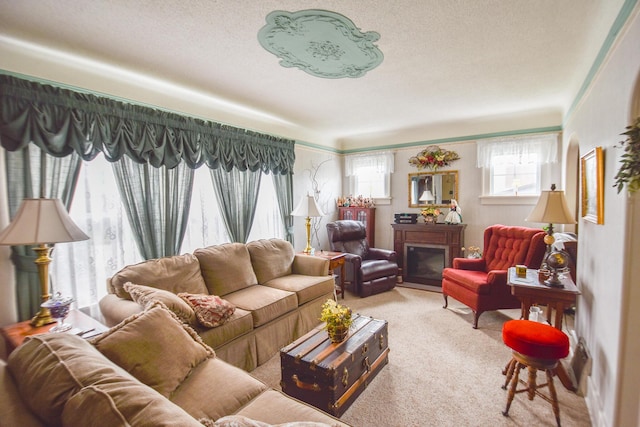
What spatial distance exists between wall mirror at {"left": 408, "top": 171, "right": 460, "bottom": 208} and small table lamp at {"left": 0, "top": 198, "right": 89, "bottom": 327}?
4621mm

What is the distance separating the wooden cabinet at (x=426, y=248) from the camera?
460 cm

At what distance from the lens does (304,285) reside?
319 cm

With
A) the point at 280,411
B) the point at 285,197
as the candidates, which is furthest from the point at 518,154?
the point at 280,411

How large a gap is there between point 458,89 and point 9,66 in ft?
13.0

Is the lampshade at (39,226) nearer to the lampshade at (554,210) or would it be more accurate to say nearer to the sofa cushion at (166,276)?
the sofa cushion at (166,276)

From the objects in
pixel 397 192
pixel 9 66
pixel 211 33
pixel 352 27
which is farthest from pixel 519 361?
pixel 9 66

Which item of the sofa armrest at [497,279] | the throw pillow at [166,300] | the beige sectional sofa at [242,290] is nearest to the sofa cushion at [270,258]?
the beige sectional sofa at [242,290]

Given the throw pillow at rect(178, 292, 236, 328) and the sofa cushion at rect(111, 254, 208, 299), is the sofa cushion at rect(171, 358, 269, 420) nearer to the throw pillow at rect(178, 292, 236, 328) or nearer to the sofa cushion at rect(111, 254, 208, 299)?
the throw pillow at rect(178, 292, 236, 328)

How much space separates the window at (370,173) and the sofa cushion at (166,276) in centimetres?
372

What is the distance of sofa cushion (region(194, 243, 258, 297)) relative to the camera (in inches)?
113

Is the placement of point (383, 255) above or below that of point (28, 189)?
below

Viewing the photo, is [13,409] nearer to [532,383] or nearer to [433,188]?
[532,383]

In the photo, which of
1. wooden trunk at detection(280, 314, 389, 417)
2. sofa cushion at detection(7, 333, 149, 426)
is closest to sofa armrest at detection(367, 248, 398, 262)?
wooden trunk at detection(280, 314, 389, 417)

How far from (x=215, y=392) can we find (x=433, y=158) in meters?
4.65
